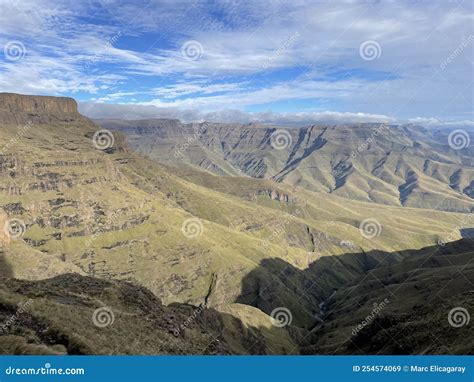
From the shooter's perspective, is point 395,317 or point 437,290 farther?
point 437,290

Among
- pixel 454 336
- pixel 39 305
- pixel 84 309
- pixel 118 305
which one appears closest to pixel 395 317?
pixel 454 336

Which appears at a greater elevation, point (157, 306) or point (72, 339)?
point (72, 339)

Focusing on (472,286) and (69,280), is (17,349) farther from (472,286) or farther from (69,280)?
(472,286)

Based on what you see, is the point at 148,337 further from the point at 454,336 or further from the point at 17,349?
the point at 454,336

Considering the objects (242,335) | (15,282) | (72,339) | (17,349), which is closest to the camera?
(17,349)

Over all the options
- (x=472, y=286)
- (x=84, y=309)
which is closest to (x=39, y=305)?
(x=84, y=309)

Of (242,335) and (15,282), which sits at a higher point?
(15,282)

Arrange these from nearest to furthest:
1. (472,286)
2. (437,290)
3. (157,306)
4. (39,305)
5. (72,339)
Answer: (72,339), (39,305), (157,306), (472,286), (437,290)

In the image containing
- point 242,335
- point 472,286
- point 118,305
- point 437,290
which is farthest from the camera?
point 437,290
